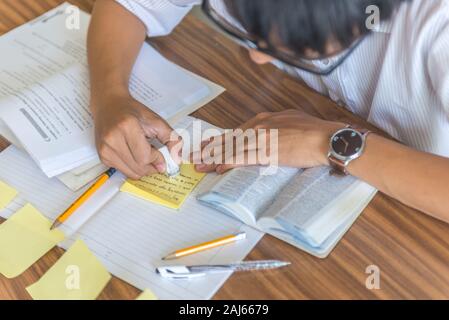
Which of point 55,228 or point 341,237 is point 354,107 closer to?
point 341,237

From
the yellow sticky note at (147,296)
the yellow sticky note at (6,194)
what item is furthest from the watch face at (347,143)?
the yellow sticky note at (6,194)

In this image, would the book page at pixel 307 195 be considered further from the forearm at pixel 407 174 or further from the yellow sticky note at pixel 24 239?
the yellow sticky note at pixel 24 239

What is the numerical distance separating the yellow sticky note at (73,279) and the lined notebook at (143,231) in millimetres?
17

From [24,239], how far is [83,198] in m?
0.11

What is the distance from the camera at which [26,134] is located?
3.21 feet

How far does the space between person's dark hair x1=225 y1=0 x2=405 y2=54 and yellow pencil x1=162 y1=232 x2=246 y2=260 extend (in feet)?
0.94

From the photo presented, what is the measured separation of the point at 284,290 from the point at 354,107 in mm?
485

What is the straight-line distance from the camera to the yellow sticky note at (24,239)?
2.71 feet

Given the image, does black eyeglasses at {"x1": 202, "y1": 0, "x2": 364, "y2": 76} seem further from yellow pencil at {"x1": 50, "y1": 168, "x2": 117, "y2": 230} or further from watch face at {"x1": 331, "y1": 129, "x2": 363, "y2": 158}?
yellow pencil at {"x1": 50, "y1": 168, "x2": 117, "y2": 230}

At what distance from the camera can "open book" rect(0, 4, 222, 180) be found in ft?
3.19

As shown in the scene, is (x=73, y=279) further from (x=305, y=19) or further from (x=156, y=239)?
(x=305, y=19)

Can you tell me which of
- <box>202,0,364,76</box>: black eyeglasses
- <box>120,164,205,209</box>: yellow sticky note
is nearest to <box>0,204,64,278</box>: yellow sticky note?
<box>120,164,205,209</box>: yellow sticky note

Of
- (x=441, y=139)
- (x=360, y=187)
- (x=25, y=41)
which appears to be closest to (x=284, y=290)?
(x=360, y=187)

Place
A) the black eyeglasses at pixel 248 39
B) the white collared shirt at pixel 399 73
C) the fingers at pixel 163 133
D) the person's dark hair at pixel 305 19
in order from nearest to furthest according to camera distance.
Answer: the person's dark hair at pixel 305 19, the black eyeglasses at pixel 248 39, the white collared shirt at pixel 399 73, the fingers at pixel 163 133
